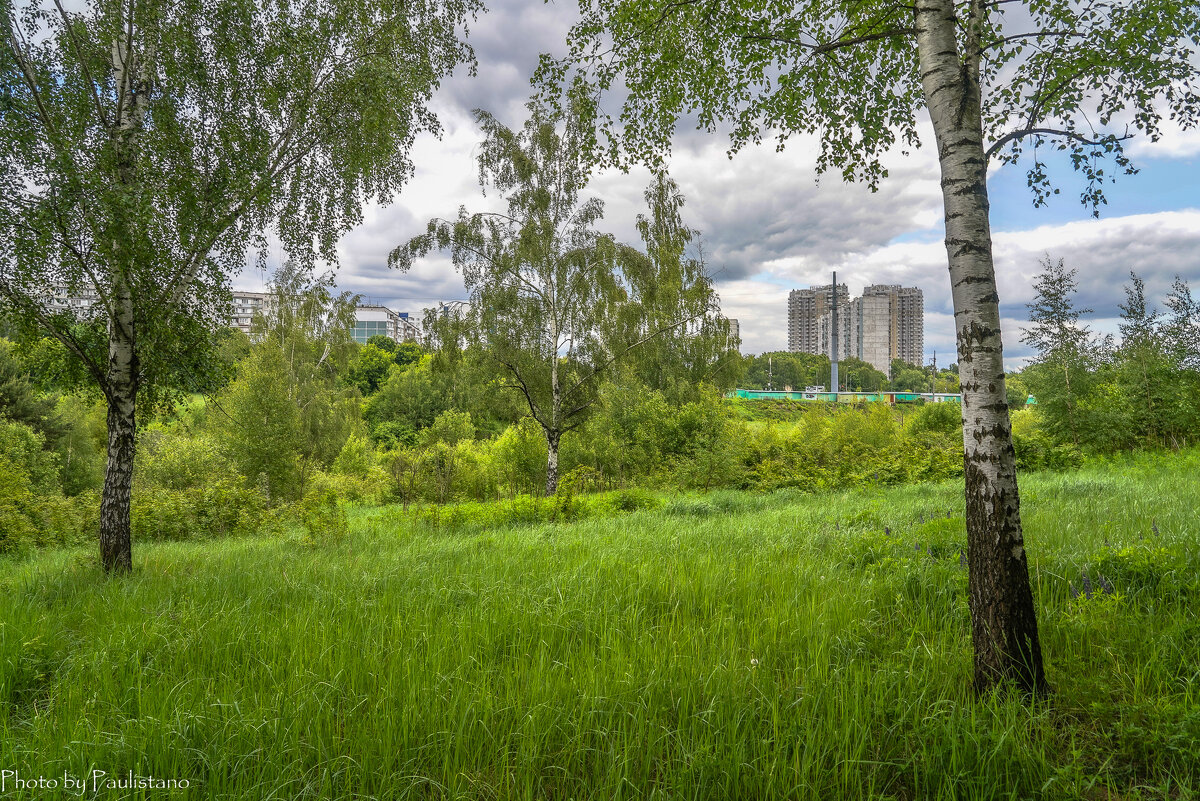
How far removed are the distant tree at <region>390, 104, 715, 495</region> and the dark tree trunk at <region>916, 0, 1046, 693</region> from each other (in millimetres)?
9339

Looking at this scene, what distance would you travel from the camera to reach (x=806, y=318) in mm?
98688

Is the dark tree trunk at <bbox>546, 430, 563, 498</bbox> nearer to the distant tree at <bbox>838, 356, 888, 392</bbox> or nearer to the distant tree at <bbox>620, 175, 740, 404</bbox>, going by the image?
the distant tree at <bbox>620, 175, 740, 404</bbox>

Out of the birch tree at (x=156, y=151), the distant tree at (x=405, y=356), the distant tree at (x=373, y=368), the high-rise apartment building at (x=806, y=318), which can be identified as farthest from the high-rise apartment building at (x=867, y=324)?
the birch tree at (x=156, y=151)

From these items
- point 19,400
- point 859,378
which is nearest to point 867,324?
point 859,378

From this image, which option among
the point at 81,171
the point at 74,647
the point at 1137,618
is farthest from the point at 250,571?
the point at 1137,618

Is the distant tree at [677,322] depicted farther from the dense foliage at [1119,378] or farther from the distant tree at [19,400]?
the distant tree at [19,400]

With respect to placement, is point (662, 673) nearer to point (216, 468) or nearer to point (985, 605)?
point (985, 605)

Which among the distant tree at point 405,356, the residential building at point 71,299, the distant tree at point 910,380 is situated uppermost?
the distant tree at point 405,356

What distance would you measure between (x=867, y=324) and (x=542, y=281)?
95948 millimetres

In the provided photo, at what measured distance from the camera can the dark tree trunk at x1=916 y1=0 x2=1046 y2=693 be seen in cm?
238

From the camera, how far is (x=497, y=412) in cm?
1273

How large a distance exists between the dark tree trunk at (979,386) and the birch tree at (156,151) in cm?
649

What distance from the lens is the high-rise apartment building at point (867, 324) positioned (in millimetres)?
88438

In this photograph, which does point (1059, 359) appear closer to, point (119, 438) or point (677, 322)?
point (677, 322)
